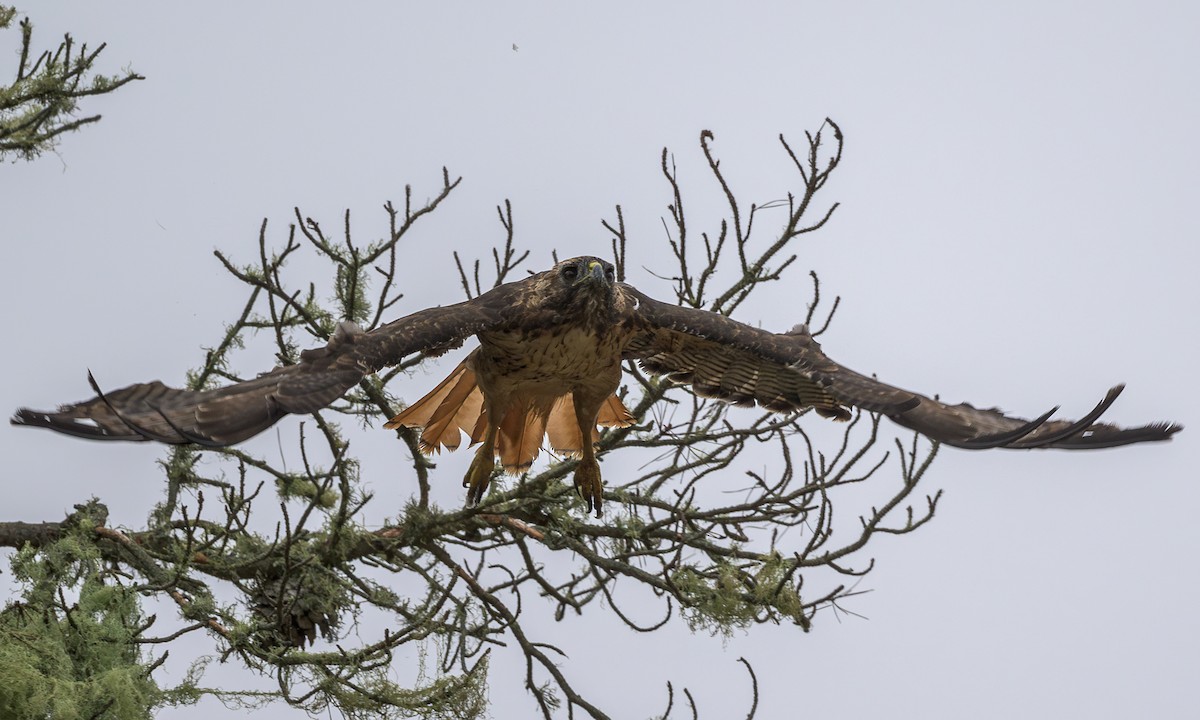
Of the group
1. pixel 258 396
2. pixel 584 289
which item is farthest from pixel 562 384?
pixel 258 396

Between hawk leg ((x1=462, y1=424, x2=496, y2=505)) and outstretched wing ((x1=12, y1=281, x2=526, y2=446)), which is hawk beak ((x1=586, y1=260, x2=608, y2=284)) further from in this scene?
hawk leg ((x1=462, y1=424, x2=496, y2=505))

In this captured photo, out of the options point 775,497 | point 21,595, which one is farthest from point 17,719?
point 775,497

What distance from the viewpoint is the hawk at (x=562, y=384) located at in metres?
6.48

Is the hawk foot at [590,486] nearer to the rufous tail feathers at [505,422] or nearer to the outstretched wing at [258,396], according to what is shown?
the rufous tail feathers at [505,422]

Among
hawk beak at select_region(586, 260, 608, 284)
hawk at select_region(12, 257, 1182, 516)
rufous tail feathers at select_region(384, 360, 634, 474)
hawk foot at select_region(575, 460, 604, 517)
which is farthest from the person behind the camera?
rufous tail feathers at select_region(384, 360, 634, 474)

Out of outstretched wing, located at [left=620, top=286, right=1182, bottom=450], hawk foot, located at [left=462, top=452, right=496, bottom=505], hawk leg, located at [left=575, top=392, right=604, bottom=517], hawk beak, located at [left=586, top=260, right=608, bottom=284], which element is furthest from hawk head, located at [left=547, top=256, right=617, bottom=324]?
hawk foot, located at [left=462, top=452, right=496, bottom=505]

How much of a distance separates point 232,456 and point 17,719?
243 cm

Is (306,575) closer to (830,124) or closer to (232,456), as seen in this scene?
(232,456)

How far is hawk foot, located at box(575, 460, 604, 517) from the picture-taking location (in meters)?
8.09

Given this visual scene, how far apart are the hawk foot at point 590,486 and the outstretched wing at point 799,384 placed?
32.8 inches

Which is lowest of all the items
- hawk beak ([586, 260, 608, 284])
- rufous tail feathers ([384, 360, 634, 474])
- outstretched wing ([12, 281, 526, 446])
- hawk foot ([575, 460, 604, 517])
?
outstretched wing ([12, 281, 526, 446])

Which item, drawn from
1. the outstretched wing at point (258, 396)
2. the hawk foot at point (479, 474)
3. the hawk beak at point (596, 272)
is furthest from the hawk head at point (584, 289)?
the hawk foot at point (479, 474)

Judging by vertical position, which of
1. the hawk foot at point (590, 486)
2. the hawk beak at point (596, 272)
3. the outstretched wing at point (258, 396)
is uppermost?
the hawk beak at point (596, 272)

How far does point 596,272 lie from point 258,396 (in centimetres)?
208
